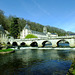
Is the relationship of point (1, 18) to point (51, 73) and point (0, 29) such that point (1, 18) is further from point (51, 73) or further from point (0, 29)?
point (51, 73)

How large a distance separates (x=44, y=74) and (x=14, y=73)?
410 cm

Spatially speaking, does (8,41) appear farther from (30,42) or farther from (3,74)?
(3,74)

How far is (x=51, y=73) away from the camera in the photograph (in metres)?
11.3

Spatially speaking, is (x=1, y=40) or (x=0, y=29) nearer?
(x=1, y=40)

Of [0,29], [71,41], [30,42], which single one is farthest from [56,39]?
[0,29]

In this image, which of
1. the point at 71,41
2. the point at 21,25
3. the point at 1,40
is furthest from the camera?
the point at 21,25

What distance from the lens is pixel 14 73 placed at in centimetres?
1159

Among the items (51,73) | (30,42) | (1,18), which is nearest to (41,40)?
(30,42)

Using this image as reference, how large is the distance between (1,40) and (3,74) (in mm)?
58739

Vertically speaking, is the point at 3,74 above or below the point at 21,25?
below

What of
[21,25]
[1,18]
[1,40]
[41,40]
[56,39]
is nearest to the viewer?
[56,39]

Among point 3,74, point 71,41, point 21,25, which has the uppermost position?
point 21,25

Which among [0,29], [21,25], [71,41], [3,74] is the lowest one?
[3,74]

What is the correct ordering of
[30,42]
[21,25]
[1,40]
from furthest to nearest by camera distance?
[21,25] → [1,40] → [30,42]
